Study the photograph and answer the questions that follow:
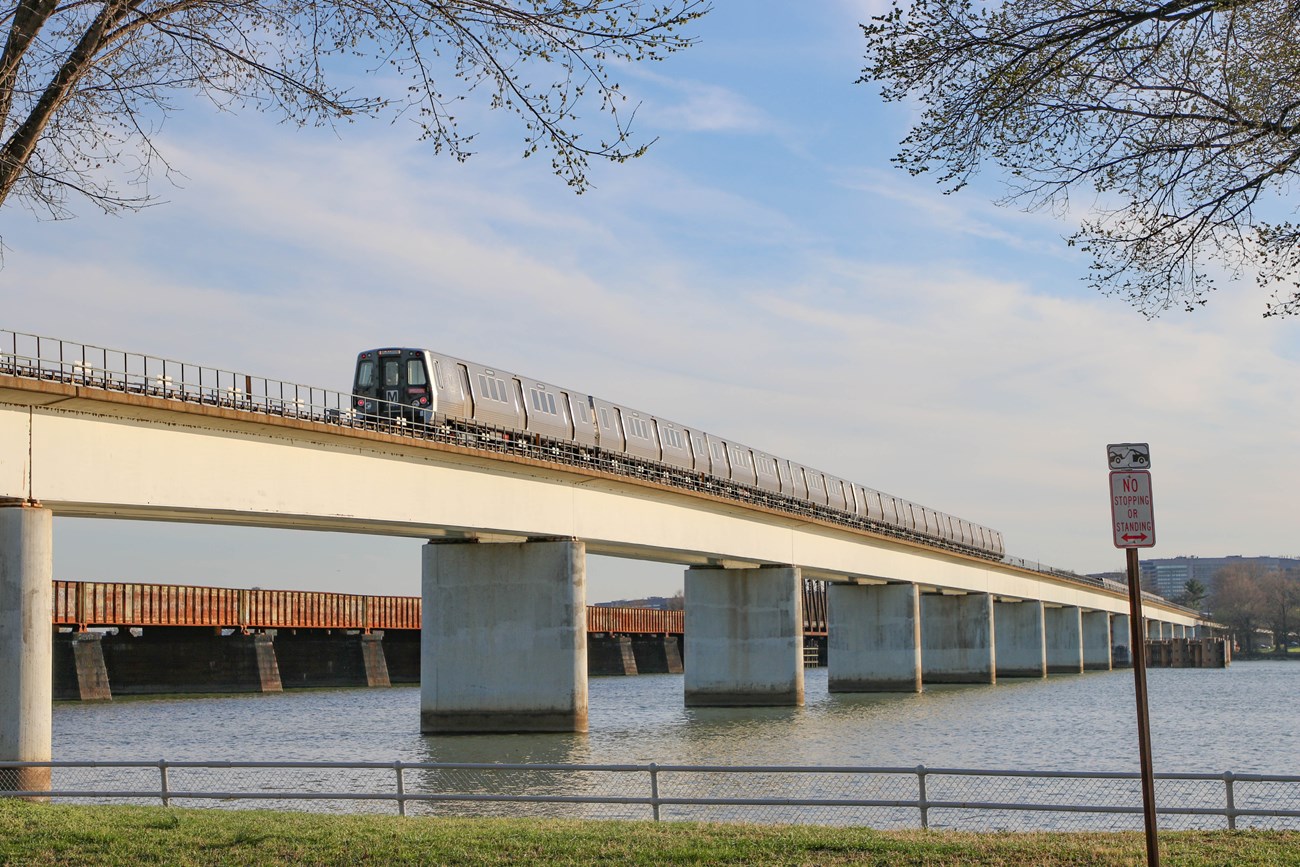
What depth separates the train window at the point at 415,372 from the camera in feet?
145

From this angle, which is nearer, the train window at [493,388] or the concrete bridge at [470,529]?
the concrete bridge at [470,529]

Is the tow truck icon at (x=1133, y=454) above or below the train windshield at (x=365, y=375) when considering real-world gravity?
below

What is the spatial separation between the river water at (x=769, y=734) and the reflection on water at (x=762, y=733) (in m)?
0.07

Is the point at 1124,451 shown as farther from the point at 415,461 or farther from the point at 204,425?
the point at 415,461

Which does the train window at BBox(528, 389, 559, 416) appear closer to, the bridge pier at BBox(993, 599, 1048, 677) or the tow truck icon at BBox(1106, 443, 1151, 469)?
the tow truck icon at BBox(1106, 443, 1151, 469)

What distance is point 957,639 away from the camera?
310 ft

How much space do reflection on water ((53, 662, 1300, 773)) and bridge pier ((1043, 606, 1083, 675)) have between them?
48670 millimetres

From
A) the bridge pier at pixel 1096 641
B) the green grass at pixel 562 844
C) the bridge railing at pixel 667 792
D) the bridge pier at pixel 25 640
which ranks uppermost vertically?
the bridge pier at pixel 25 640

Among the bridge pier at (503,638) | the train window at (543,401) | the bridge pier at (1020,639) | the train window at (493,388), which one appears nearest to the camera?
the bridge pier at (503,638)

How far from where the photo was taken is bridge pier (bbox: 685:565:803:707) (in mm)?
61688

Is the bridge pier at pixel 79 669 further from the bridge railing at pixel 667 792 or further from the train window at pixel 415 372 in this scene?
the bridge railing at pixel 667 792

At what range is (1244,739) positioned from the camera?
142ft

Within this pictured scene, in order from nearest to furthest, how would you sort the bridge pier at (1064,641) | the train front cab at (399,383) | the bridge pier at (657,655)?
the train front cab at (399,383)
the bridge pier at (1064,641)
the bridge pier at (657,655)

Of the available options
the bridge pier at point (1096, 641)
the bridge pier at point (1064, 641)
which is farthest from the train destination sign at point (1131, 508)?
the bridge pier at point (1096, 641)
